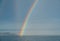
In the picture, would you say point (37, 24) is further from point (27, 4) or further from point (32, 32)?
point (27, 4)

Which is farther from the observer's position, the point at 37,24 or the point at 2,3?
the point at 2,3

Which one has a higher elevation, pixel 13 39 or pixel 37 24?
pixel 37 24

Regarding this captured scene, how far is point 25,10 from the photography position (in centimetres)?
415

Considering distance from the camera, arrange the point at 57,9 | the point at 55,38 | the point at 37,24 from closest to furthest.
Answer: the point at 55,38 → the point at 37,24 → the point at 57,9

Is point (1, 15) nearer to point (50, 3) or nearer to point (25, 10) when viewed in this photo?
point (25, 10)

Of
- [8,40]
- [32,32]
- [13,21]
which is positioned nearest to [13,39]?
[8,40]

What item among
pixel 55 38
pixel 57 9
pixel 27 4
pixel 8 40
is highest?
pixel 27 4

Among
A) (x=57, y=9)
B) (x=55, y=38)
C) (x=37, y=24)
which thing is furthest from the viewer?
(x=57, y=9)

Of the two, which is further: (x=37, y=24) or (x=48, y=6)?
(x=48, y=6)

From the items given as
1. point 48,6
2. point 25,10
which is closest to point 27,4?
point 25,10

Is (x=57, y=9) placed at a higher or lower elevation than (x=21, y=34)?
higher

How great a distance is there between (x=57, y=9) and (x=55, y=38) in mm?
1118

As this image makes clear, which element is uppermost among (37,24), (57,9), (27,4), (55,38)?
(27,4)

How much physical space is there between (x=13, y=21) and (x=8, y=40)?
0.71 metres
